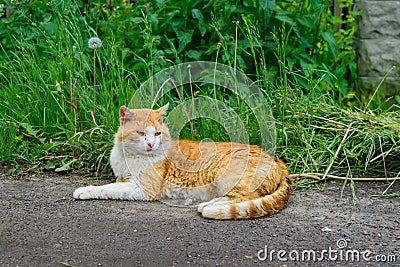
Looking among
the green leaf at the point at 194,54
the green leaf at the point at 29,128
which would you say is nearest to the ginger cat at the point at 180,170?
the green leaf at the point at 29,128

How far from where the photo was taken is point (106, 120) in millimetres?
4371

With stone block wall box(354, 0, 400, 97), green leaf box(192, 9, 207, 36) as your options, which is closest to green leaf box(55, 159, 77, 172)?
green leaf box(192, 9, 207, 36)

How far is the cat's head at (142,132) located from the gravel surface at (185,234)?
1.15 ft

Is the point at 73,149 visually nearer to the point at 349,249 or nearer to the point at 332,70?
the point at 349,249

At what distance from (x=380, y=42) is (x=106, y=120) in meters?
3.04

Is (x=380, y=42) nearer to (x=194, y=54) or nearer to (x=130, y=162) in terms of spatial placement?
(x=194, y=54)

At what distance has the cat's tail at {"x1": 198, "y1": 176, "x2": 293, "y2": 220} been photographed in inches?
127

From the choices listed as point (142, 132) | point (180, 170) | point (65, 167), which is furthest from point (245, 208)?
point (65, 167)

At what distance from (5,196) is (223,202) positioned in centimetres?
137

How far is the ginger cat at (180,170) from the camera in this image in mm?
3477

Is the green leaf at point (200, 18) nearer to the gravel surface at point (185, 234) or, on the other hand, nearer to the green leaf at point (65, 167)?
the green leaf at point (65, 167)

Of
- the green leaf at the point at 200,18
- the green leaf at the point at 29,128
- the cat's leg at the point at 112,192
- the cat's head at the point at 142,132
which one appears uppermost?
the green leaf at the point at 200,18

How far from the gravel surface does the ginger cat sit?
0.12 metres

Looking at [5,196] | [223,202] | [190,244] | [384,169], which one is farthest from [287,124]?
[5,196]
